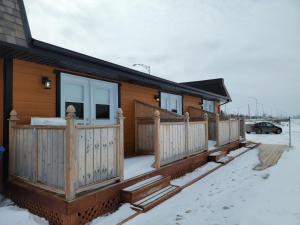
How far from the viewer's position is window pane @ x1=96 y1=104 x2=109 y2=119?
686cm

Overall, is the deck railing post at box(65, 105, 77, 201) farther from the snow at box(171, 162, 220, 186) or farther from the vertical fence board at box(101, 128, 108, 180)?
the snow at box(171, 162, 220, 186)

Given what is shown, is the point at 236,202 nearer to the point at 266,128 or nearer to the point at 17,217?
the point at 17,217

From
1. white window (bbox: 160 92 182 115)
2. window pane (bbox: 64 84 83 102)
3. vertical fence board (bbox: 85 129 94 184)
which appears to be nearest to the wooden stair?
vertical fence board (bbox: 85 129 94 184)

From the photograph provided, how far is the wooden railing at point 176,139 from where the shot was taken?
5.68 meters

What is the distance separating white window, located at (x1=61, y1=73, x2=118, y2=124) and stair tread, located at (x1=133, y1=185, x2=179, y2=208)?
8.76 feet

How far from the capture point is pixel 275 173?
6.94 meters

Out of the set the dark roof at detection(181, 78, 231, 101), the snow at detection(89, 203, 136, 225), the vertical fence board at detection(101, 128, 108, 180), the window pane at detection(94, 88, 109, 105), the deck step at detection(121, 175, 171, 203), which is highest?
the dark roof at detection(181, 78, 231, 101)

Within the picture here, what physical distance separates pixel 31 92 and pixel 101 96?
2.12 metres

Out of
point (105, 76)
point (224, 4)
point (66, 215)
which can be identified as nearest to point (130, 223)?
point (66, 215)

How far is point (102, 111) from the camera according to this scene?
701cm

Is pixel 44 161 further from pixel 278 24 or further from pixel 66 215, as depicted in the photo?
pixel 278 24

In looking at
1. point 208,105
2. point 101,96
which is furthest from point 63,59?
point 208,105

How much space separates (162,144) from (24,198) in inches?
121

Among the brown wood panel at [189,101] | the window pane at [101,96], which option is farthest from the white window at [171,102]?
the window pane at [101,96]
